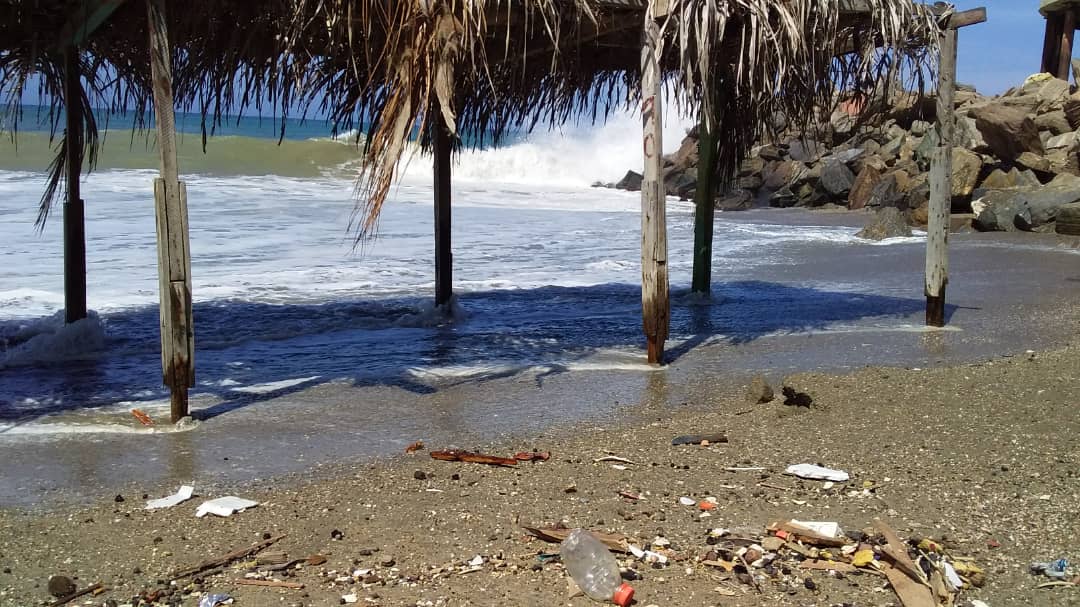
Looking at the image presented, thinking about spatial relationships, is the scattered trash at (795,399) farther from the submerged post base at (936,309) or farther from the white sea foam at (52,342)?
the white sea foam at (52,342)

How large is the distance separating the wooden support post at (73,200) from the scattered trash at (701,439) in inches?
211

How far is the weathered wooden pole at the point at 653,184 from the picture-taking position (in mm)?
7031

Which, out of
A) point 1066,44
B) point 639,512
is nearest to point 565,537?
point 639,512

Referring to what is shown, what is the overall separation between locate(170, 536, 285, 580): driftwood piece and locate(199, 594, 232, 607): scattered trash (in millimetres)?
272

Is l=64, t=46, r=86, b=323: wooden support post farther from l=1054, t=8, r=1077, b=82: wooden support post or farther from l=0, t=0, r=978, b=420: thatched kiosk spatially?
l=1054, t=8, r=1077, b=82: wooden support post

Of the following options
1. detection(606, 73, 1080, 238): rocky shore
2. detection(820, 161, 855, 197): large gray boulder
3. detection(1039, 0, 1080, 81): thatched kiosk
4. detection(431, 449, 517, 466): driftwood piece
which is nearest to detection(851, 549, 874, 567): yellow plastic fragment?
detection(431, 449, 517, 466): driftwood piece

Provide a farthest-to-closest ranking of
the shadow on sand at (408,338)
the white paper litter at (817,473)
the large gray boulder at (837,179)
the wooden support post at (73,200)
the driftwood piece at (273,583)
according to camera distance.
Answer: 1. the large gray boulder at (837,179)
2. the wooden support post at (73,200)
3. the shadow on sand at (408,338)
4. the white paper litter at (817,473)
5. the driftwood piece at (273,583)

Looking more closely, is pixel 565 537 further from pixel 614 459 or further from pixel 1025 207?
pixel 1025 207

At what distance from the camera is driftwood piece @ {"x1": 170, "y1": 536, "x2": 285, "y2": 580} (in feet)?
13.0

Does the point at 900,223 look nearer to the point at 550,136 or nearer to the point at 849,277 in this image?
the point at 849,277

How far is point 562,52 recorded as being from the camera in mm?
8281

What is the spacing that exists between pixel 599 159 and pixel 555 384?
34330 mm

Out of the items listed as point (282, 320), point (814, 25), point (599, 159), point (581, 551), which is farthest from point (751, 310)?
point (599, 159)

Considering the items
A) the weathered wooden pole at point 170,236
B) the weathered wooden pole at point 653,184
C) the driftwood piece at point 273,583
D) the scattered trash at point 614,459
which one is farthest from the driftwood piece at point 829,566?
the weathered wooden pole at point 170,236
